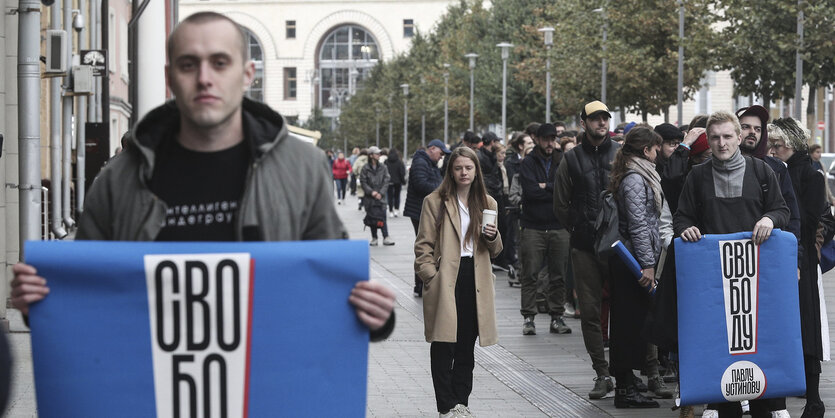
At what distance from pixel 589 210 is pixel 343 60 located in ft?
430

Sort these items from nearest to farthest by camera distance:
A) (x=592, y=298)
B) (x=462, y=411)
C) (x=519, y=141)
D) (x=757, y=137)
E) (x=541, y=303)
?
1. (x=462, y=411)
2. (x=757, y=137)
3. (x=592, y=298)
4. (x=541, y=303)
5. (x=519, y=141)

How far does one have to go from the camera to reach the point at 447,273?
337 inches

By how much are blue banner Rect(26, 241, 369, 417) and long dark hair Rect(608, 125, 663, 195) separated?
5225 millimetres

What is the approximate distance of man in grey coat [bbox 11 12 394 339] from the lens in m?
3.60

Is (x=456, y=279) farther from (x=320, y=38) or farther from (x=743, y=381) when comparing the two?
(x=320, y=38)

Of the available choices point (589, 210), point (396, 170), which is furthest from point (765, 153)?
point (396, 170)

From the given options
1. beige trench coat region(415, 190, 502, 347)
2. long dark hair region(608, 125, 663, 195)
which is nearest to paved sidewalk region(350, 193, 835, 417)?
beige trench coat region(415, 190, 502, 347)

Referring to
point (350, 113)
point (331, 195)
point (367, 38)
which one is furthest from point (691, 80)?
point (367, 38)

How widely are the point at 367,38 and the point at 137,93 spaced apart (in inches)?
4482

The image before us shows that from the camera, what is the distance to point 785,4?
89.9ft

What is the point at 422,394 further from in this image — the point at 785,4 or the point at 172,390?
the point at 785,4

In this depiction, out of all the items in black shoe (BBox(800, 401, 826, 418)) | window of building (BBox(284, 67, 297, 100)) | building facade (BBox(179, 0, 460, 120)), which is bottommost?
black shoe (BBox(800, 401, 826, 418))

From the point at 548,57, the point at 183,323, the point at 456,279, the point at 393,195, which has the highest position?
the point at 548,57

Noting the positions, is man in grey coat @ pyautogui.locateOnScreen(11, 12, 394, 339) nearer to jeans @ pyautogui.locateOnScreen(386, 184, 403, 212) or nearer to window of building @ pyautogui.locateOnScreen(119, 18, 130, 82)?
jeans @ pyautogui.locateOnScreen(386, 184, 403, 212)
